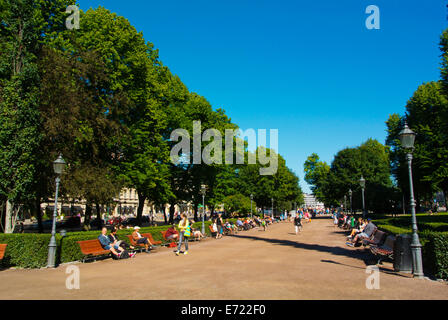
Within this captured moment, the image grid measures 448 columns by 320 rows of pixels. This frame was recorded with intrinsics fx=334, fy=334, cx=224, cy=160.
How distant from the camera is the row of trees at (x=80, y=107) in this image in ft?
55.1

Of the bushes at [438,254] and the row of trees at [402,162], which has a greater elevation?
the row of trees at [402,162]

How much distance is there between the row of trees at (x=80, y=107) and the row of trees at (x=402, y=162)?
23.6 metres

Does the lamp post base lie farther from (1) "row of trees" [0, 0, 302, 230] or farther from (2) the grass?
(1) "row of trees" [0, 0, 302, 230]

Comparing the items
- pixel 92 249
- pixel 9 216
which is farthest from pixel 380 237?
pixel 9 216

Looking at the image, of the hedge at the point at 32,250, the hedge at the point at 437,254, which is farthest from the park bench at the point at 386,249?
the hedge at the point at 32,250

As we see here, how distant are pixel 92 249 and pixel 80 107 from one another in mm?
10593

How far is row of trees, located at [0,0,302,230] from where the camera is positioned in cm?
1680

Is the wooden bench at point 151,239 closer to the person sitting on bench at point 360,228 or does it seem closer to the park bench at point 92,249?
the park bench at point 92,249

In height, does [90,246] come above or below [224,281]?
above

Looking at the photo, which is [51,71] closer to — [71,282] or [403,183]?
[71,282]

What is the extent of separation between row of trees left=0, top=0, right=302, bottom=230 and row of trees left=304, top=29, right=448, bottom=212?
77.3ft

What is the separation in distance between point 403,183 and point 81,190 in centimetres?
4222

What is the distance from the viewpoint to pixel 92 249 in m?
14.1

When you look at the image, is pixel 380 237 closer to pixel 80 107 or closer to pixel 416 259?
pixel 416 259
